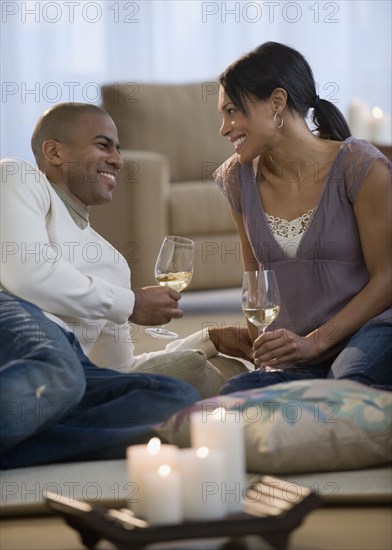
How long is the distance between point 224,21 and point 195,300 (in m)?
1.70

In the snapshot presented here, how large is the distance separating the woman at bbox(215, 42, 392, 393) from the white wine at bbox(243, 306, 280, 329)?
2.0 inches

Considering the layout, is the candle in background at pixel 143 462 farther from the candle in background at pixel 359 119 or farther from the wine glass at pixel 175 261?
the candle in background at pixel 359 119

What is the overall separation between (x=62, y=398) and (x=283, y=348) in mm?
496

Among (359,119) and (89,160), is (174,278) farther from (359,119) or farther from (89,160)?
(359,119)

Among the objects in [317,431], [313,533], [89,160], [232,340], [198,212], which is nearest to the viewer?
[313,533]

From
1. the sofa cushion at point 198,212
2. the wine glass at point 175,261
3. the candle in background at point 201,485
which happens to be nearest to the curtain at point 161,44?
the sofa cushion at point 198,212

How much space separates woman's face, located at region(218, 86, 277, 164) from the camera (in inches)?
98.4

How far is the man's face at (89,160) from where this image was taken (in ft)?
8.34

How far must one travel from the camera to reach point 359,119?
535cm

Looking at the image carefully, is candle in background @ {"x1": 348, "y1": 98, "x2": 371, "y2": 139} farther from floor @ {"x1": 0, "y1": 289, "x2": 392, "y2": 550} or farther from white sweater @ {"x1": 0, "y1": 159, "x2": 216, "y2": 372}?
floor @ {"x1": 0, "y1": 289, "x2": 392, "y2": 550}

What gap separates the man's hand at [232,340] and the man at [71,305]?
13cm

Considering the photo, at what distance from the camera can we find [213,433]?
157 cm

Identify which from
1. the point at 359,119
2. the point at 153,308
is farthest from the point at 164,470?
the point at 359,119

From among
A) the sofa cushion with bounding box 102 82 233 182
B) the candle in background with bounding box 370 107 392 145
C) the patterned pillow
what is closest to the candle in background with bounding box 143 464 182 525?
the patterned pillow
